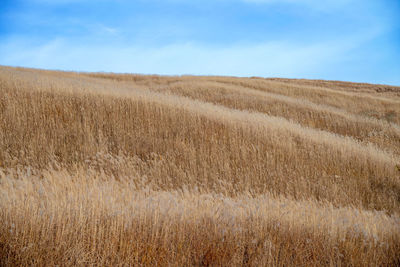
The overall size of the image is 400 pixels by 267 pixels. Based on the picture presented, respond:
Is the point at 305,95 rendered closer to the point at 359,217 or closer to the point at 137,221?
the point at 359,217

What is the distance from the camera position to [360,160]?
9016mm

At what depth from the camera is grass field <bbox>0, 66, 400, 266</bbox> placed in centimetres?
333

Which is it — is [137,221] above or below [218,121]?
below

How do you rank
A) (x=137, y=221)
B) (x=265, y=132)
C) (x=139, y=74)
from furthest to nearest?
(x=139, y=74), (x=265, y=132), (x=137, y=221)

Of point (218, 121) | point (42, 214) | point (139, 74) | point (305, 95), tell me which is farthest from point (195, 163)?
point (139, 74)

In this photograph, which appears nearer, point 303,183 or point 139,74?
point 303,183

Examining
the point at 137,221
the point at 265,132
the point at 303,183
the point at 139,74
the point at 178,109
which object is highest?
the point at 139,74

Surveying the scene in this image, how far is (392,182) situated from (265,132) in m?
4.14

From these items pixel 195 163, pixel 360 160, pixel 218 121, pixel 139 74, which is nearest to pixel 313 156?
pixel 360 160

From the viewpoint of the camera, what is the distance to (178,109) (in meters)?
10.4

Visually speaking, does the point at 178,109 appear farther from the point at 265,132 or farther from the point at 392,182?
the point at 392,182

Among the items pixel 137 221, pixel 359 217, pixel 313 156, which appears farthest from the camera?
pixel 313 156

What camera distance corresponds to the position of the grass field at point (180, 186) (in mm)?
3332

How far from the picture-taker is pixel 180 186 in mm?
7383
